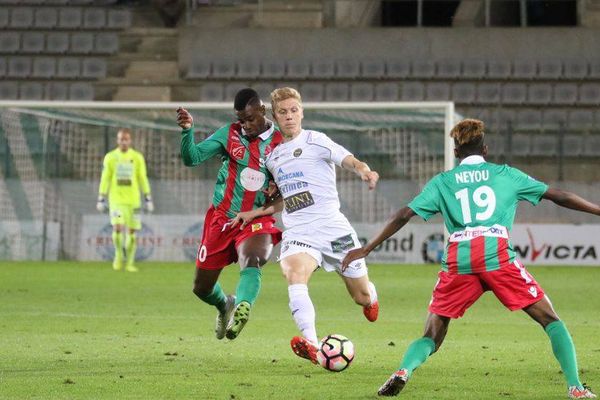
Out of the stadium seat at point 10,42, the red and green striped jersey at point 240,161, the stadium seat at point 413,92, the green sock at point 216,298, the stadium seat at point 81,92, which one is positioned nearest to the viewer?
the red and green striped jersey at point 240,161

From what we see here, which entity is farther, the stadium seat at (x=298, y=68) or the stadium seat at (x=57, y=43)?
the stadium seat at (x=57, y=43)

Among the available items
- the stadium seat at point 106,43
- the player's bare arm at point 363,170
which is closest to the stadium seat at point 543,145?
the stadium seat at point 106,43

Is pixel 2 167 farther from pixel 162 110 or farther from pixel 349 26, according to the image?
pixel 349 26

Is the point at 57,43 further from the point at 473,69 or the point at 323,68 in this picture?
the point at 473,69

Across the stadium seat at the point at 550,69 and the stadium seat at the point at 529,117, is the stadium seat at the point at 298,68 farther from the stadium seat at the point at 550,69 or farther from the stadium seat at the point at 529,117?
the stadium seat at the point at 550,69

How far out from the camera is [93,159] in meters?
22.4

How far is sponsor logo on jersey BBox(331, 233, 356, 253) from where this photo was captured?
25.9ft

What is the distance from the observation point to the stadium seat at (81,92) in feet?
92.3

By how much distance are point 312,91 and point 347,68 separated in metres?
1.01

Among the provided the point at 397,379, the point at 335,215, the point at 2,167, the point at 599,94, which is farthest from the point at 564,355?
the point at 599,94

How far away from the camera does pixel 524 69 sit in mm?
27641

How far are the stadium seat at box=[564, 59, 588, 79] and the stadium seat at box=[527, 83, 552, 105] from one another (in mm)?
514

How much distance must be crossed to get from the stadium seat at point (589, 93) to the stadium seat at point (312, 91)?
19.2ft

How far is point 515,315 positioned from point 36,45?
19145 millimetres
